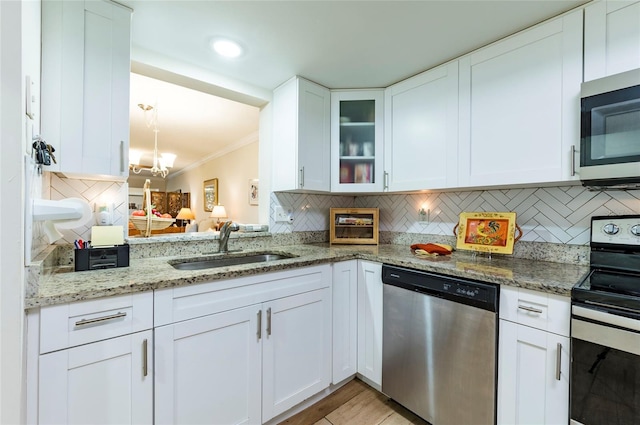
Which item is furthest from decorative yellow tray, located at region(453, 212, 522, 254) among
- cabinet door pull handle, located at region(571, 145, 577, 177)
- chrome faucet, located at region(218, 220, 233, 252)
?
chrome faucet, located at region(218, 220, 233, 252)

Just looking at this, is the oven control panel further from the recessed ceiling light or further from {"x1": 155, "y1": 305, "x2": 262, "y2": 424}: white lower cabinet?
the recessed ceiling light

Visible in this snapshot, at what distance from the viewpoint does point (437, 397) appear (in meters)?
1.40

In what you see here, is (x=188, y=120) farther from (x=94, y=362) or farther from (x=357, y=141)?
(x=94, y=362)

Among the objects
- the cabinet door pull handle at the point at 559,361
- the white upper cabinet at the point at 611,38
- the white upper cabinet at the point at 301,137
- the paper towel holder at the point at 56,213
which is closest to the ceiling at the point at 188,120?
the white upper cabinet at the point at 301,137

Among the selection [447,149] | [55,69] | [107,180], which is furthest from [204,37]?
A: [447,149]

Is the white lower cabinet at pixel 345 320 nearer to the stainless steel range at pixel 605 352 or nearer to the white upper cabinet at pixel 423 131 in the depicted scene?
the white upper cabinet at pixel 423 131

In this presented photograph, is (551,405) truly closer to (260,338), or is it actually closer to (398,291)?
(398,291)

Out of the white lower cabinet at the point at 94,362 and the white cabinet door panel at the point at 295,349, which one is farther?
the white cabinet door panel at the point at 295,349

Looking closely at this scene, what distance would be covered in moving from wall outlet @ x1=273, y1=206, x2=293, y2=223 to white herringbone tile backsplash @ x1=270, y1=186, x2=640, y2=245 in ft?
0.11

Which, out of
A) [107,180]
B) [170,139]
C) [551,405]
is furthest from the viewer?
[170,139]

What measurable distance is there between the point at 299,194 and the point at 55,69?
158 cm

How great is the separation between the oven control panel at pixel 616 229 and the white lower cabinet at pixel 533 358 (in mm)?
581

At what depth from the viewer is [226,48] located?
5.22 ft

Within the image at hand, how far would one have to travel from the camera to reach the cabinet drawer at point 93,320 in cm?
90
